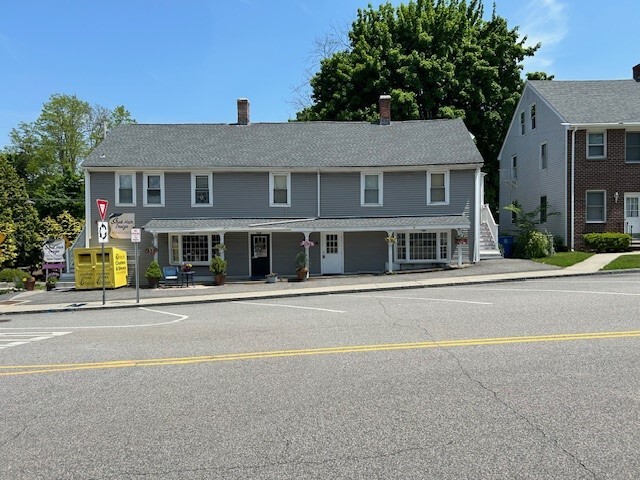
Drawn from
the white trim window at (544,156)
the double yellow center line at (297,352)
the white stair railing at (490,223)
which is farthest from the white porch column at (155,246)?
the white trim window at (544,156)

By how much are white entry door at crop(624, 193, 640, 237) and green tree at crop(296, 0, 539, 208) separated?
520 inches

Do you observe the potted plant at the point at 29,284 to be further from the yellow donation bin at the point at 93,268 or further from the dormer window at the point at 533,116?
the dormer window at the point at 533,116

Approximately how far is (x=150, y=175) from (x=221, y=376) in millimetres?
19454

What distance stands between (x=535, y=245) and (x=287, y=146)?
13248 millimetres

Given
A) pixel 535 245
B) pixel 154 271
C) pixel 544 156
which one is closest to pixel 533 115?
pixel 544 156

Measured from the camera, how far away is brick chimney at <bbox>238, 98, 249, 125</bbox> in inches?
1106

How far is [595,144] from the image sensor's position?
976 inches

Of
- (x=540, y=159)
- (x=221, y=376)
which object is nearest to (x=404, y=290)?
(x=221, y=376)

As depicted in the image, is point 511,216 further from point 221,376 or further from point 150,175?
point 221,376

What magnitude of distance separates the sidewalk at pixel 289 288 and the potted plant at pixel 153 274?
1.90 ft

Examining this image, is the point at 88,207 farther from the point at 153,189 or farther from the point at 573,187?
the point at 573,187

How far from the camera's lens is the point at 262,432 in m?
4.56

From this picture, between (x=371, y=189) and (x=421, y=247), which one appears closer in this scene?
(x=421, y=247)

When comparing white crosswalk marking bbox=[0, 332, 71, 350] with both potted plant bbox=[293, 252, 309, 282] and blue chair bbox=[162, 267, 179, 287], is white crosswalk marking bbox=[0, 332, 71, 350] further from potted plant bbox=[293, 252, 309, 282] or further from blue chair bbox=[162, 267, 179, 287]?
potted plant bbox=[293, 252, 309, 282]
